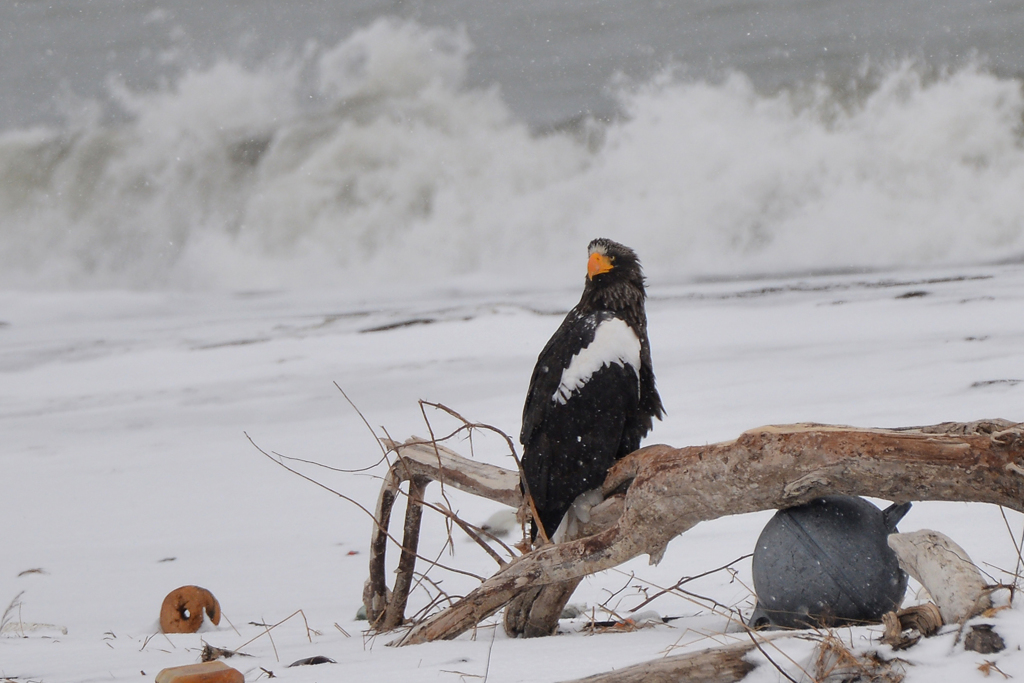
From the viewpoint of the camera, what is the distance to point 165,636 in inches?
121

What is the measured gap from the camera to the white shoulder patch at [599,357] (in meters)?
2.58

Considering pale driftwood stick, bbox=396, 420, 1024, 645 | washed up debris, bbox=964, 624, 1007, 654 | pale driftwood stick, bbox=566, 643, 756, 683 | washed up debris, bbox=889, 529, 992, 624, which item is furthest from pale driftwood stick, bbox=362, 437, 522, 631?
washed up debris, bbox=964, 624, 1007, 654

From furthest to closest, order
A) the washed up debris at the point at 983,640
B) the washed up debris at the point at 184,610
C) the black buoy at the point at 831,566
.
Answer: the washed up debris at the point at 184,610 < the black buoy at the point at 831,566 < the washed up debris at the point at 983,640

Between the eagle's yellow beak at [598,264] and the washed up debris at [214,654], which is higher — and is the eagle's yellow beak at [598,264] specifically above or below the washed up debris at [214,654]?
above

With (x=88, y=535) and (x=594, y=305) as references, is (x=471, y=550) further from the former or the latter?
(x=88, y=535)

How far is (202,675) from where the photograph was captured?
6.32 ft

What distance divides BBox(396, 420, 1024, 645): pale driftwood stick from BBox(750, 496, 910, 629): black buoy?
134mm

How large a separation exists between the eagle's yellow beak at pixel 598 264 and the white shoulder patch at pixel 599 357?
246mm

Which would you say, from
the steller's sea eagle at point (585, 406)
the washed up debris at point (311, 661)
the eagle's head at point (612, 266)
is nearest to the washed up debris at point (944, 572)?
the steller's sea eagle at point (585, 406)

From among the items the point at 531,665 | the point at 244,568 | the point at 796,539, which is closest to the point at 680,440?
the point at 244,568

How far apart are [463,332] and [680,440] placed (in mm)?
3989

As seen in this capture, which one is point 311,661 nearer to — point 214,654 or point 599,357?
point 214,654

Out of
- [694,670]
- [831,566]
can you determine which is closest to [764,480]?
[831,566]

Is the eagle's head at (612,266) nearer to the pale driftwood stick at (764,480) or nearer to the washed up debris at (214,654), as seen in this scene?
the pale driftwood stick at (764,480)
